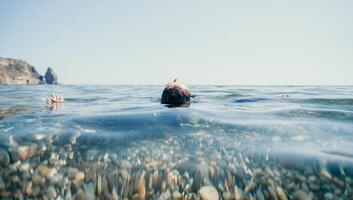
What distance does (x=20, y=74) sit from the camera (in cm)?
14138

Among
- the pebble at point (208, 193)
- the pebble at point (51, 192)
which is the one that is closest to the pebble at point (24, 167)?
the pebble at point (51, 192)

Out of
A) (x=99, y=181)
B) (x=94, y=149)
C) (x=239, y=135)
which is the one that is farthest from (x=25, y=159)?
(x=239, y=135)

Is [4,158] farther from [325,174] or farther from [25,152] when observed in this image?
[325,174]

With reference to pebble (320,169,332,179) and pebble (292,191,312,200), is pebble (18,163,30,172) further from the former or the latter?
pebble (320,169,332,179)

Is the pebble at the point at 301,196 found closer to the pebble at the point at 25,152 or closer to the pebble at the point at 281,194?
the pebble at the point at 281,194

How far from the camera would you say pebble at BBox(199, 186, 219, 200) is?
252 centimetres

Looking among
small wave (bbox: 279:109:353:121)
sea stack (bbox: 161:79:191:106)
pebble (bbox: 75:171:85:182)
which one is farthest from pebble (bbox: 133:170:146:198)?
sea stack (bbox: 161:79:191:106)

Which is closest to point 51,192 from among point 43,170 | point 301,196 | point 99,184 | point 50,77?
point 43,170

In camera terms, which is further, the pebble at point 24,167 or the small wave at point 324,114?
the small wave at point 324,114

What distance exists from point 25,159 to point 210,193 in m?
2.22

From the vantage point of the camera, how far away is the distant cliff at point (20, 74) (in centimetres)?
12848

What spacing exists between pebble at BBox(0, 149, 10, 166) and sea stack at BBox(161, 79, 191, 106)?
4828mm

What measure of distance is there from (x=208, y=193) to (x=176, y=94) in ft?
16.1

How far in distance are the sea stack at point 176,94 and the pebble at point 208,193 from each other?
468 cm
